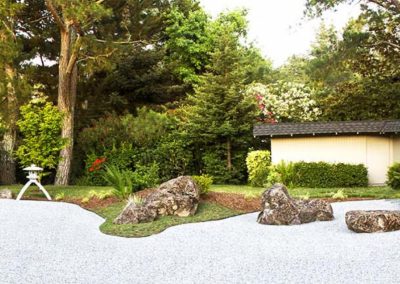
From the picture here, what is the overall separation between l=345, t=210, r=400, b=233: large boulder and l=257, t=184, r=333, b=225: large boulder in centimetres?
161

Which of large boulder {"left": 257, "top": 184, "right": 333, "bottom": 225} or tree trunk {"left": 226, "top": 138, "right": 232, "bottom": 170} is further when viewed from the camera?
tree trunk {"left": 226, "top": 138, "right": 232, "bottom": 170}

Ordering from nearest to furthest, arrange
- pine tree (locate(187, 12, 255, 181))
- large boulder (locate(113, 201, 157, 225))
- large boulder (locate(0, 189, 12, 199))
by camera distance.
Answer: large boulder (locate(113, 201, 157, 225))
large boulder (locate(0, 189, 12, 199))
pine tree (locate(187, 12, 255, 181))

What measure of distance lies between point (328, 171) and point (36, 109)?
10539mm

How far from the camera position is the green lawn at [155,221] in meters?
9.80

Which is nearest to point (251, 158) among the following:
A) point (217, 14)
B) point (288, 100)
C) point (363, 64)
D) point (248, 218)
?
point (288, 100)

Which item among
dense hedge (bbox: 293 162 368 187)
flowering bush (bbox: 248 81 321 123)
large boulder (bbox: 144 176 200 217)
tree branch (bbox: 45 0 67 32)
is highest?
tree branch (bbox: 45 0 67 32)

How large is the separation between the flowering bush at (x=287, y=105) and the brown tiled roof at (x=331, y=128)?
16.8 ft

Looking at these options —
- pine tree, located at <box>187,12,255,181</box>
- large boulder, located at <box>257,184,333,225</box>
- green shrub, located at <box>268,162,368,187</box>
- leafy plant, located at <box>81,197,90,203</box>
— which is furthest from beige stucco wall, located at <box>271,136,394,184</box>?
large boulder, located at <box>257,184,333,225</box>

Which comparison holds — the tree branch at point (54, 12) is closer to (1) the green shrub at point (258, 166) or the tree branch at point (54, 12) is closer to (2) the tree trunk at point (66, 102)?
(2) the tree trunk at point (66, 102)

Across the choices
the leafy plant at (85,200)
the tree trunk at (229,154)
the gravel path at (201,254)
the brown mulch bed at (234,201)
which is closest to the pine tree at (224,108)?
the tree trunk at (229,154)

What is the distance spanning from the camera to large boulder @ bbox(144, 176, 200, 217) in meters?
11.3

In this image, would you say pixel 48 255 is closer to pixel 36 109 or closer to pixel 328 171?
pixel 36 109

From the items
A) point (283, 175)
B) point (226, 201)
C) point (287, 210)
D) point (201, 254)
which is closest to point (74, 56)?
point (283, 175)

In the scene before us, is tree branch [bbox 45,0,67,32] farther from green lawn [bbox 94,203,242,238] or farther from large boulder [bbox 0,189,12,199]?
green lawn [bbox 94,203,242,238]
